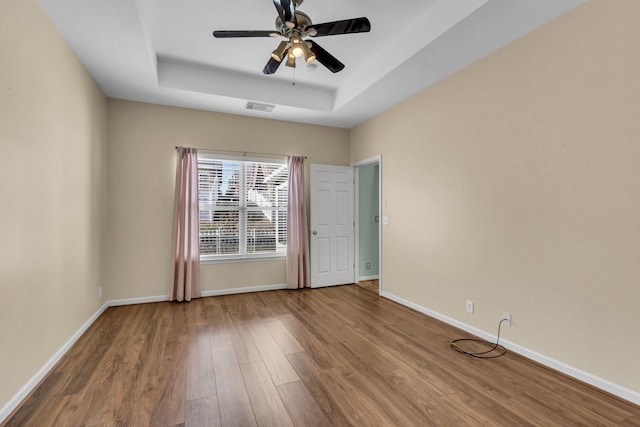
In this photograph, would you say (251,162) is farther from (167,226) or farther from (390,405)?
(390,405)

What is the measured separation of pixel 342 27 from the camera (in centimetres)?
233

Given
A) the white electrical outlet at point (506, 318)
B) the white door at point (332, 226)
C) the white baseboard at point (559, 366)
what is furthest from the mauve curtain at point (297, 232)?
the white electrical outlet at point (506, 318)

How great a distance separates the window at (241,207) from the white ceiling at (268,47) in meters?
0.92

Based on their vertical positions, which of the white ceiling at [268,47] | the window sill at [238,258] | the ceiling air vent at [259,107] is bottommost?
the window sill at [238,258]

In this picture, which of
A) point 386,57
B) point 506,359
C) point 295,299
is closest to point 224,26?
point 386,57

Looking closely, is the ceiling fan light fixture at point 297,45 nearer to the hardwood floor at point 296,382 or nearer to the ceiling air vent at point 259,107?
the ceiling air vent at point 259,107

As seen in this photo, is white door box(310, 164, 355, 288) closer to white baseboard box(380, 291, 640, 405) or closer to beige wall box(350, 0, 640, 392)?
beige wall box(350, 0, 640, 392)

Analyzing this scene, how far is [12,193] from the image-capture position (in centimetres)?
192

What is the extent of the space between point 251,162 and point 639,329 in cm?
460

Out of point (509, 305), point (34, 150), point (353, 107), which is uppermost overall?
point (353, 107)

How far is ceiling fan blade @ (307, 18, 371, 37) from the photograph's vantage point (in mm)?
2258

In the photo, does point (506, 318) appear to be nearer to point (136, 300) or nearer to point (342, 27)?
point (342, 27)

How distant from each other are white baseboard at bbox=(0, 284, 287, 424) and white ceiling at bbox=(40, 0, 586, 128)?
2.76 m

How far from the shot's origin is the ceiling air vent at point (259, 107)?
4.27m
